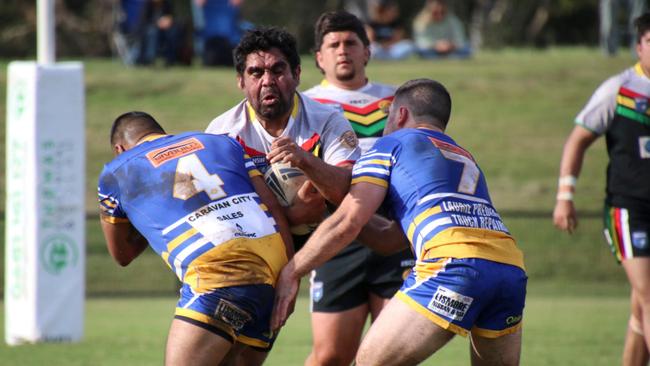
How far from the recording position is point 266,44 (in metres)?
5.68

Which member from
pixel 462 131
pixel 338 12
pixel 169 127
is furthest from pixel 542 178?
pixel 338 12

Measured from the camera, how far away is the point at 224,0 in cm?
2208

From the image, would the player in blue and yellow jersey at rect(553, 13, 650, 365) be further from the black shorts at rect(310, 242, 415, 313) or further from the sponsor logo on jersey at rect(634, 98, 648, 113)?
the black shorts at rect(310, 242, 415, 313)

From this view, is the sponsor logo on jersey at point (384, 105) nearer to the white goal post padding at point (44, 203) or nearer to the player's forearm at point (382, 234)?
the player's forearm at point (382, 234)

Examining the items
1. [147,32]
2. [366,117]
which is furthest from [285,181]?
[147,32]

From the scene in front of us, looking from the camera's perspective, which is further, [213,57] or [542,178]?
[213,57]

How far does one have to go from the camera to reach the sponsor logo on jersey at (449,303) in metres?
5.02

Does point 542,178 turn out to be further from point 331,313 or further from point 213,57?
point 331,313

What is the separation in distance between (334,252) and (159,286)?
10598 millimetres

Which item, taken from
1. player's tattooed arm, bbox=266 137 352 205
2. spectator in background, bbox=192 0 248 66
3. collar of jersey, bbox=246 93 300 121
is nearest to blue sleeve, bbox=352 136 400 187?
player's tattooed arm, bbox=266 137 352 205

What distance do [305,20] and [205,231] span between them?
1235 inches

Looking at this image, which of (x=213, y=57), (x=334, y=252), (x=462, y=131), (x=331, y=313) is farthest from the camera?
(x=213, y=57)

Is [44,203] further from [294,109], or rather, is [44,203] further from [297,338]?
[294,109]

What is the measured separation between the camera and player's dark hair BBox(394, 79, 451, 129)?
552 centimetres
